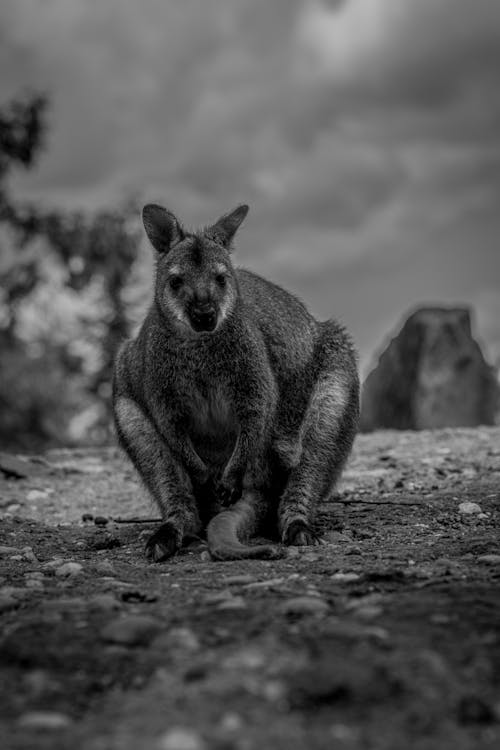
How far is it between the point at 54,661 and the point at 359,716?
926 mm

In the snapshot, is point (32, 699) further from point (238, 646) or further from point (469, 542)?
point (469, 542)

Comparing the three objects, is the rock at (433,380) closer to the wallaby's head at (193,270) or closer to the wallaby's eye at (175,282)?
the wallaby's head at (193,270)

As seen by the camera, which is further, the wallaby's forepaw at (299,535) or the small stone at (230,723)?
the wallaby's forepaw at (299,535)

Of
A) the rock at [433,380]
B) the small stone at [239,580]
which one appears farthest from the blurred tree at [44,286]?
the small stone at [239,580]

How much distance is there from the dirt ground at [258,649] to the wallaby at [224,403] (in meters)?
0.59

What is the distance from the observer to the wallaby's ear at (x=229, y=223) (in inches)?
235

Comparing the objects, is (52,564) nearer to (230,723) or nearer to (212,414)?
(212,414)

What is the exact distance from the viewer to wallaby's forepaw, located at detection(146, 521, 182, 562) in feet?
15.0

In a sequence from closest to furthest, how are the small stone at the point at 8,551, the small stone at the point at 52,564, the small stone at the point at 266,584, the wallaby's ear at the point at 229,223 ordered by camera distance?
the small stone at the point at 266,584
the small stone at the point at 52,564
the small stone at the point at 8,551
the wallaby's ear at the point at 229,223

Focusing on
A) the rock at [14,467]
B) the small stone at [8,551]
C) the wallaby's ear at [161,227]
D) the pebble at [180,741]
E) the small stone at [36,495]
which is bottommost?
the pebble at [180,741]

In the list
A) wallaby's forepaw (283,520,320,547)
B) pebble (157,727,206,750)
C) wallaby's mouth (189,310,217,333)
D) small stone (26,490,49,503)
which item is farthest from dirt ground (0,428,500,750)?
small stone (26,490,49,503)

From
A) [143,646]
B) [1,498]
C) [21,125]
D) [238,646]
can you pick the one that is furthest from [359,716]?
[21,125]

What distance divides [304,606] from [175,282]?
9.67 feet

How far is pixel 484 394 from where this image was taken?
1462cm
